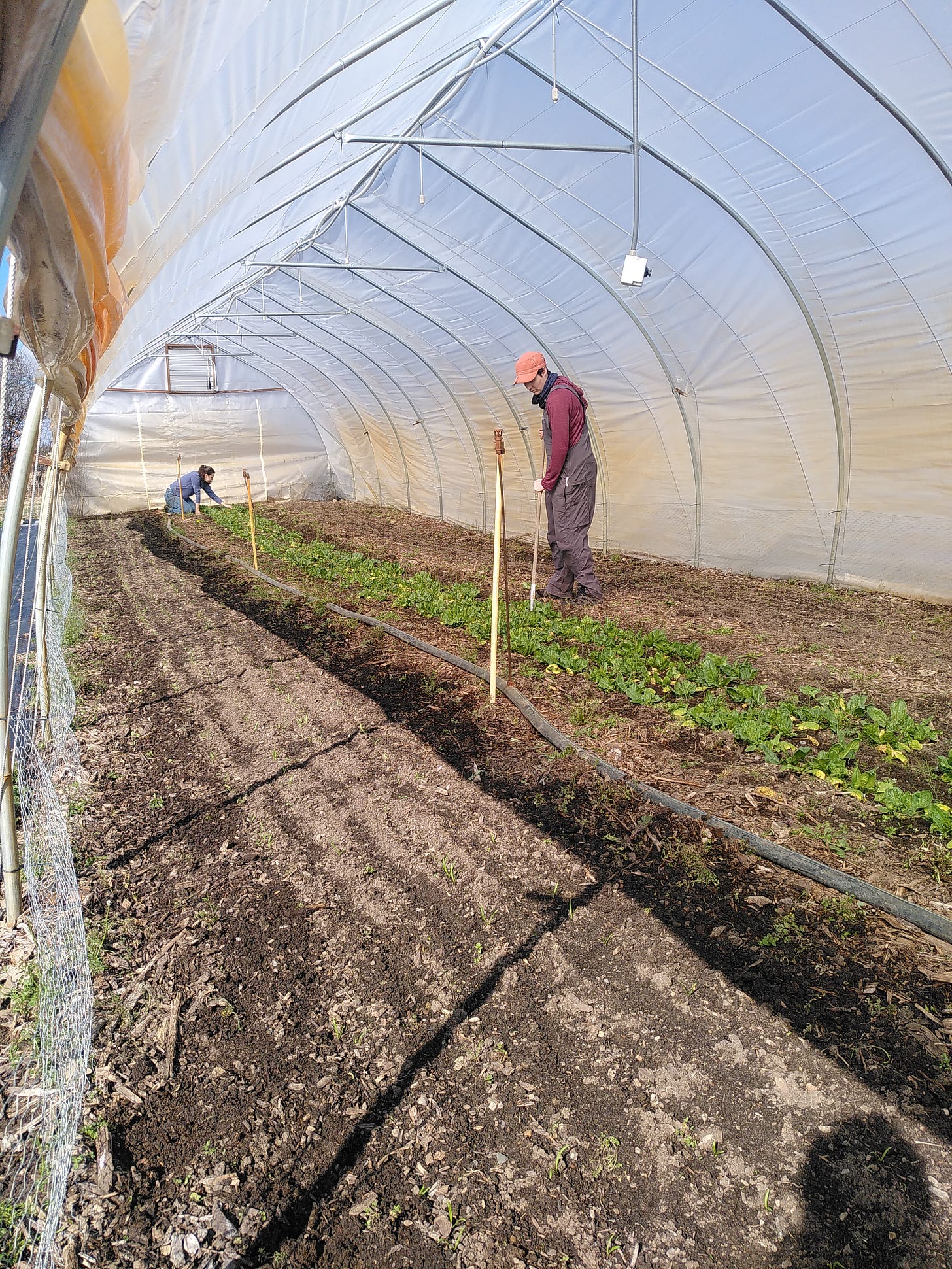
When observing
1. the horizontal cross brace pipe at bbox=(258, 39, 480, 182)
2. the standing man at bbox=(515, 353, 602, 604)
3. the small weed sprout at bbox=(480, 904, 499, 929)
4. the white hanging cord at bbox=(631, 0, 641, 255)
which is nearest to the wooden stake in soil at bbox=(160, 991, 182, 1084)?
the small weed sprout at bbox=(480, 904, 499, 929)

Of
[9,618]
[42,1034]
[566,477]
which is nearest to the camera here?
[42,1034]

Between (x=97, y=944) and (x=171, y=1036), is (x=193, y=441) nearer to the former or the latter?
(x=97, y=944)

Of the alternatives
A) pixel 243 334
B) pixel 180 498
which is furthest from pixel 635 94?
pixel 180 498

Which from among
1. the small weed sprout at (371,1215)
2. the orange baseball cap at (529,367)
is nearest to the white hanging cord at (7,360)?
the small weed sprout at (371,1215)

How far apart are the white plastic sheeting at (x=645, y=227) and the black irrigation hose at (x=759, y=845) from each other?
333 centimetres

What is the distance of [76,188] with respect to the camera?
165 centimetres

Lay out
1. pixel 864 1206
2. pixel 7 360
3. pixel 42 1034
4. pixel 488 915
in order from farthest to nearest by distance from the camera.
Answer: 1. pixel 488 915
2. pixel 7 360
3. pixel 42 1034
4. pixel 864 1206

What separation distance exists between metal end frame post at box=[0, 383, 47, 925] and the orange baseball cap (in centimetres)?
474

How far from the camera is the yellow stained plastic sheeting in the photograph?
1372mm

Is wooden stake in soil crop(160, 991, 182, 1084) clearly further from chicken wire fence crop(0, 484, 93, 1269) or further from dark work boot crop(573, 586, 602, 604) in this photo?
dark work boot crop(573, 586, 602, 604)

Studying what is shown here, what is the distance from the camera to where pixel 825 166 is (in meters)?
6.54

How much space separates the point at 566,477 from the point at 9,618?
5814mm

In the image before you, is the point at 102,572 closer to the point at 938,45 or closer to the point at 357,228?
the point at 357,228

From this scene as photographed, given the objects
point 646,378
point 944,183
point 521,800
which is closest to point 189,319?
point 646,378
